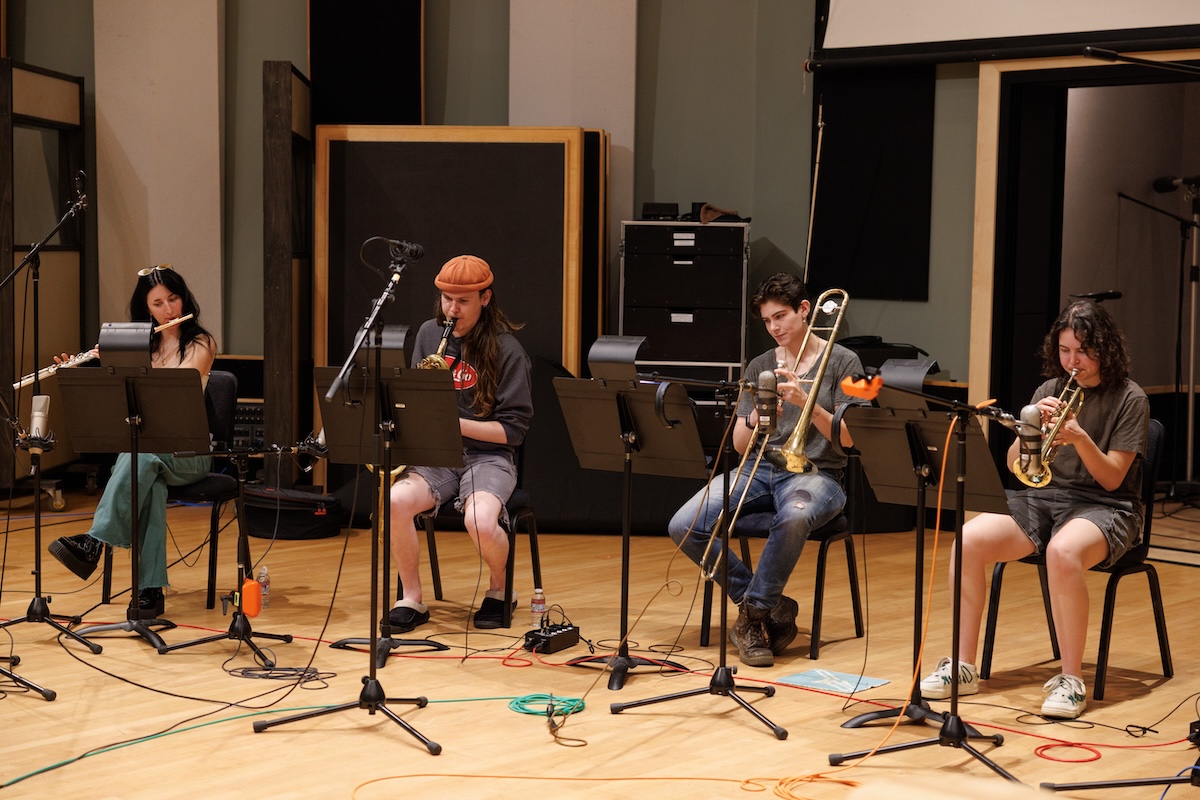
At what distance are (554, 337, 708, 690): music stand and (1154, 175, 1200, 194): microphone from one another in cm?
519

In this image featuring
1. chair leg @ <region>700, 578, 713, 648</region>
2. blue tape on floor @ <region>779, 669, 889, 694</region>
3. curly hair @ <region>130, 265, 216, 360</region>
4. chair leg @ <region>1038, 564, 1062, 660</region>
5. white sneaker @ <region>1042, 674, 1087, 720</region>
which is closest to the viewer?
white sneaker @ <region>1042, 674, 1087, 720</region>

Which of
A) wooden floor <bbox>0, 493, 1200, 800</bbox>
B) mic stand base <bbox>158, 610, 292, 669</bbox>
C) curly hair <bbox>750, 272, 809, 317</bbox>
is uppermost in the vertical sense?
curly hair <bbox>750, 272, 809, 317</bbox>

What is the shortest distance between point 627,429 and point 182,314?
80.3 inches

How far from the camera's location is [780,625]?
4594mm

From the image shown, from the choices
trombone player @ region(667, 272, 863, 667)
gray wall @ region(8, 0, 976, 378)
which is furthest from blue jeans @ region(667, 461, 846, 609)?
gray wall @ region(8, 0, 976, 378)

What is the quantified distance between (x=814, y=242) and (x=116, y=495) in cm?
418

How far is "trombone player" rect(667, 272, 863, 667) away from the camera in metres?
4.44

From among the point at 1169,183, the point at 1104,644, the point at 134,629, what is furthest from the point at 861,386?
the point at 1169,183

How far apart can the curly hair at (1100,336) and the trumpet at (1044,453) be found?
86mm

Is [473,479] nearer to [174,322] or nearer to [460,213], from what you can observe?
[174,322]

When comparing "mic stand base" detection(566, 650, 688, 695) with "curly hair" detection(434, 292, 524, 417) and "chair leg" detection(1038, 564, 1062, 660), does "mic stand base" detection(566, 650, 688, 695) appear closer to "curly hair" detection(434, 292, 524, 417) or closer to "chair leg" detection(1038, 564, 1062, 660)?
A: "curly hair" detection(434, 292, 524, 417)

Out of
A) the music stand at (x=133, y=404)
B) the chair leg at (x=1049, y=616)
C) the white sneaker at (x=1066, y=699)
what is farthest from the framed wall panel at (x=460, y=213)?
the white sneaker at (x=1066, y=699)

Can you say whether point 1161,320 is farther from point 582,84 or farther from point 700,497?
point 700,497

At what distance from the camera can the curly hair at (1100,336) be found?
400cm
